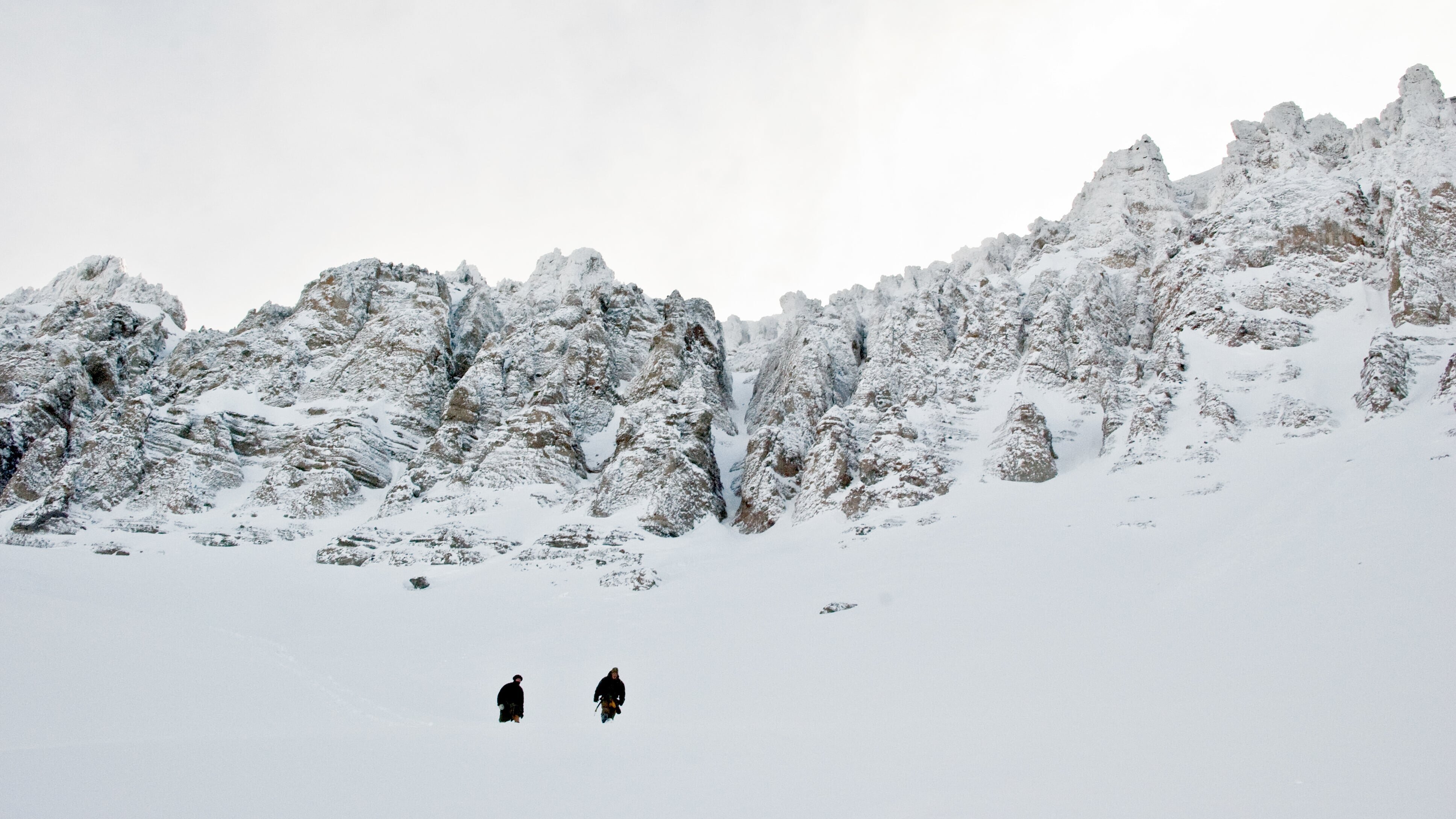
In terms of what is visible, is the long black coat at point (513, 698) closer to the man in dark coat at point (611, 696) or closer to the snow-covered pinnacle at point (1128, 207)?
the man in dark coat at point (611, 696)

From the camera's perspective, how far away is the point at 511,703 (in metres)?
12.7

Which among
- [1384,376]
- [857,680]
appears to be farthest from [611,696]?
[1384,376]

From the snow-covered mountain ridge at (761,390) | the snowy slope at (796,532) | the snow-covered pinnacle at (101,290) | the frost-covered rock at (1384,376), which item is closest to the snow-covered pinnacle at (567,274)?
the snowy slope at (796,532)

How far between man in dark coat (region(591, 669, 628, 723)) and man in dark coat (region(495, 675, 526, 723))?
141cm

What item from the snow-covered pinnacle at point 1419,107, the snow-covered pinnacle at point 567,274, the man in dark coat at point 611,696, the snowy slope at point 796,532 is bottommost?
the man in dark coat at point 611,696

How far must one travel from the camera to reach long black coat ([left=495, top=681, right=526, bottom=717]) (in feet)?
41.6

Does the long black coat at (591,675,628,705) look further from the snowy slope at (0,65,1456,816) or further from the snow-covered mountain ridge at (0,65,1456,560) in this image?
the snow-covered mountain ridge at (0,65,1456,560)

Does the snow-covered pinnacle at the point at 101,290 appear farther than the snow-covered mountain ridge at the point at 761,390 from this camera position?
Yes

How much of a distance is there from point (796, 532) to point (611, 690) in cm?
2450

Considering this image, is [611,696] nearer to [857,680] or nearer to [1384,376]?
[857,680]

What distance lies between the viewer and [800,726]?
11023 millimetres

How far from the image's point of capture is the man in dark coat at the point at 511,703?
1267cm

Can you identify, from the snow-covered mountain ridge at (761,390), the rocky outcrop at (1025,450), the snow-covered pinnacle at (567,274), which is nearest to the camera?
the snow-covered mountain ridge at (761,390)

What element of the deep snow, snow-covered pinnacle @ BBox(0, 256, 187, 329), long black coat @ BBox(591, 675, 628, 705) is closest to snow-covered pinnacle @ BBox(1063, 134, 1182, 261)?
the deep snow
